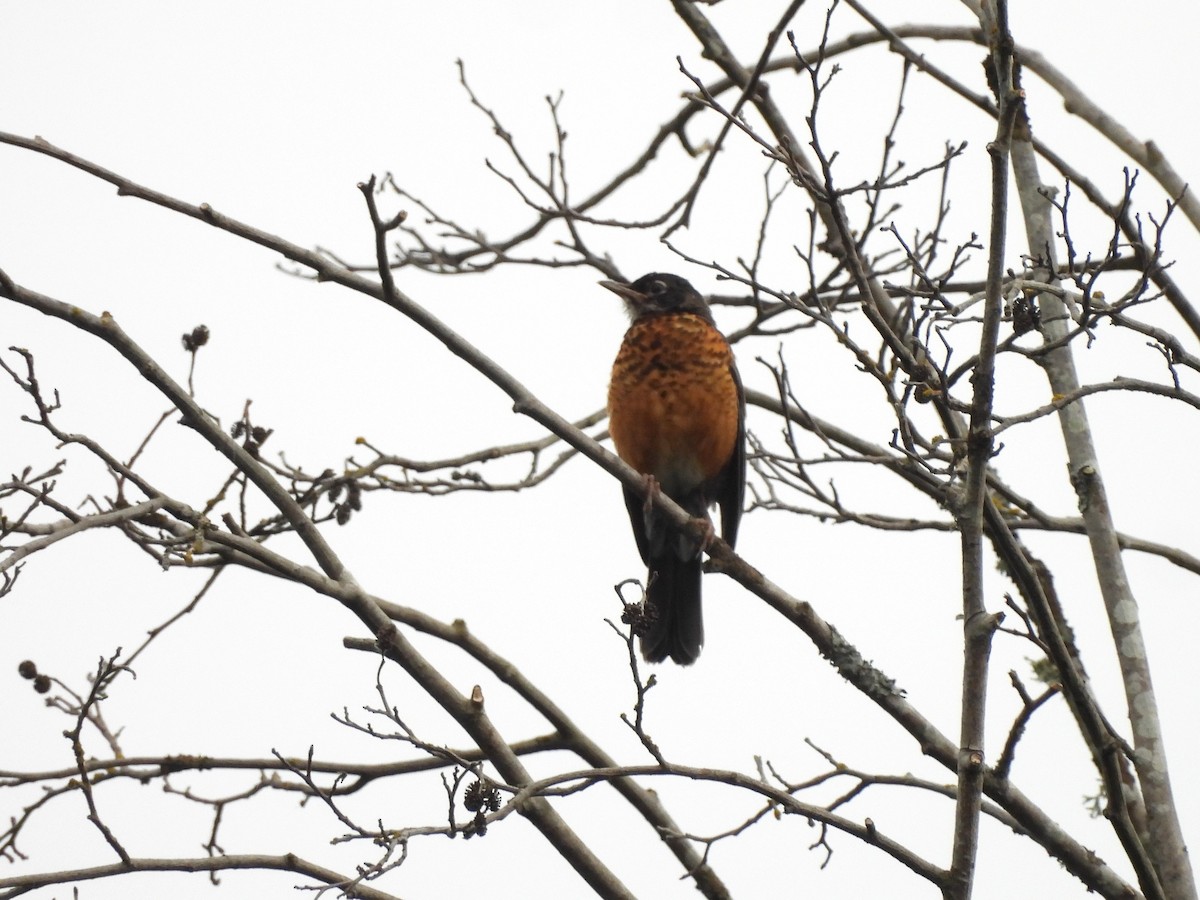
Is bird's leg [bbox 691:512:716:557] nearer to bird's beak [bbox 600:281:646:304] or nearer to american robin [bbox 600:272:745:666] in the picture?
american robin [bbox 600:272:745:666]

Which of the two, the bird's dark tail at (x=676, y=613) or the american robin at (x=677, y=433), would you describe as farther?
the bird's dark tail at (x=676, y=613)

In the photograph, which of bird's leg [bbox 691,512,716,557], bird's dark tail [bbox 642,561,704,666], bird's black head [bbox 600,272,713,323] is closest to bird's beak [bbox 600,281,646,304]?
bird's black head [bbox 600,272,713,323]

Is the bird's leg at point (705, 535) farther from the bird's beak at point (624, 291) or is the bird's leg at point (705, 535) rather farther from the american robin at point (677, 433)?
the bird's beak at point (624, 291)

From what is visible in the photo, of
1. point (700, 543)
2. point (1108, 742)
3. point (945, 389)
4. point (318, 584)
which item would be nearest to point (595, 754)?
point (700, 543)

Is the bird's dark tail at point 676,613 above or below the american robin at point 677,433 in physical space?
below

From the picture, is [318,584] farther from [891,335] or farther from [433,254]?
[433,254]

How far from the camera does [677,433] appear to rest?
5.97 m

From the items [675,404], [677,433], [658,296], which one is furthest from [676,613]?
[658,296]

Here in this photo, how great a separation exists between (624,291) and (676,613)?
1.57m

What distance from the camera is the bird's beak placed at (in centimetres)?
639

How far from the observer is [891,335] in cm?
319

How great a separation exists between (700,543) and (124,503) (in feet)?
6.52

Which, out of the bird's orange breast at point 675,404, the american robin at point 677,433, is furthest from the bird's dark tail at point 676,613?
the bird's orange breast at point 675,404

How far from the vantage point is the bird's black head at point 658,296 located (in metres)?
6.43
